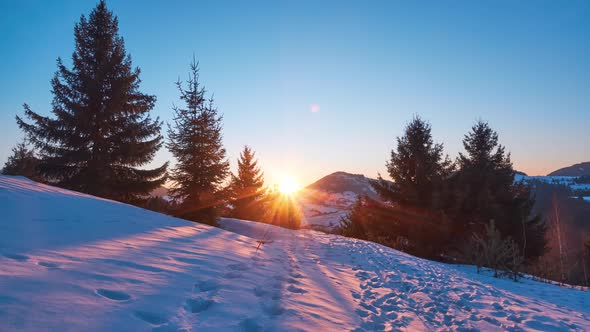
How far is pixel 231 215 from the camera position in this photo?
22859 mm

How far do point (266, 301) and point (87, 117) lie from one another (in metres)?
13.2

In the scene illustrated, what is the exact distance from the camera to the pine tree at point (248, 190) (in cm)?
2280

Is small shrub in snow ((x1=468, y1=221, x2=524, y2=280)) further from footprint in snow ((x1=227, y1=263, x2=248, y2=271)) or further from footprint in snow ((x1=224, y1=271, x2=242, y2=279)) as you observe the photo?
footprint in snow ((x1=224, y1=271, x2=242, y2=279))

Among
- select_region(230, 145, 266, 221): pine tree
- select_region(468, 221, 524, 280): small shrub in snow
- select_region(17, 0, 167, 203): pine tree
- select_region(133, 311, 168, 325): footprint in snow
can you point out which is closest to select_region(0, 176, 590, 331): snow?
select_region(133, 311, 168, 325): footprint in snow

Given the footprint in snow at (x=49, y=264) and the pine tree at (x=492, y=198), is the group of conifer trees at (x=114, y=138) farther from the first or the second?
the pine tree at (x=492, y=198)

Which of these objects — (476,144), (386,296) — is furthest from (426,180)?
(386,296)

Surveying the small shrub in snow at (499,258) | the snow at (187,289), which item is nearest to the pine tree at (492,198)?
the small shrub in snow at (499,258)

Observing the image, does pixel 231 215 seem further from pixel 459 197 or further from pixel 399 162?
pixel 459 197

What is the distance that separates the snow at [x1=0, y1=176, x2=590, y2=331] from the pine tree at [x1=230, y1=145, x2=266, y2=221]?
1624cm

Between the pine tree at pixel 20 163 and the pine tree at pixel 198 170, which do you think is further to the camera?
the pine tree at pixel 20 163

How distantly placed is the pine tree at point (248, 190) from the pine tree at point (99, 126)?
9.37 metres

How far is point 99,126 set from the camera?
1280 centimetres

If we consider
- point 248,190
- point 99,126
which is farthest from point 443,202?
point 99,126

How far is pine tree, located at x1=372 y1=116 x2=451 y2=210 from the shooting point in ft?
58.7
